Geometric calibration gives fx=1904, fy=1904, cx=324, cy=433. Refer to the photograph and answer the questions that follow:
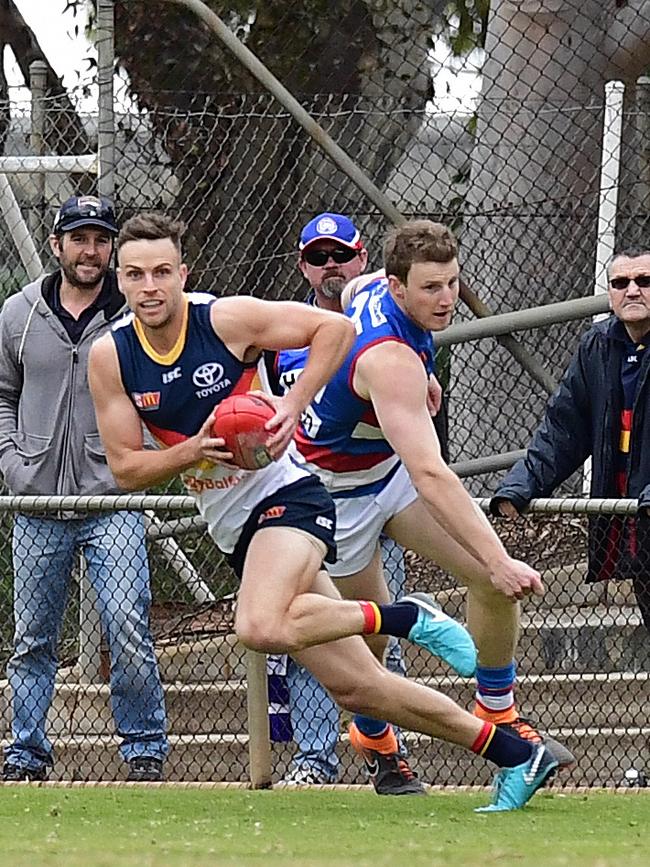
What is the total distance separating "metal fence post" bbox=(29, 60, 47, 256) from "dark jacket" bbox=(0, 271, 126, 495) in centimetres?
119

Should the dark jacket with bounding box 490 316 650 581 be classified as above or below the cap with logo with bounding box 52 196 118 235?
below

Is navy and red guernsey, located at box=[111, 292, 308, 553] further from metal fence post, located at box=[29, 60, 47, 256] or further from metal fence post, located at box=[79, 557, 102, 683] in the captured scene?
metal fence post, located at box=[29, 60, 47, 256]

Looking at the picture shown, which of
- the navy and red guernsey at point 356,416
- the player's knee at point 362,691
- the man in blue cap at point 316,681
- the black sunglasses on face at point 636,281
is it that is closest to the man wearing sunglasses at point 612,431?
the black sunglasses on face at point 636,281

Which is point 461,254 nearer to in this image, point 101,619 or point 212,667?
point 212,667

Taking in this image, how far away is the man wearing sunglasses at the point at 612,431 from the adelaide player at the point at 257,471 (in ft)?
4.15

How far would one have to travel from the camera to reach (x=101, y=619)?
26.2 ft

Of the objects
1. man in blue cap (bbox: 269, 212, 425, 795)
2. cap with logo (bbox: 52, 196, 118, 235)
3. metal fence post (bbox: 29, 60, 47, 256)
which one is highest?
metal fence post (bbox: 29, 60, 47, 256)

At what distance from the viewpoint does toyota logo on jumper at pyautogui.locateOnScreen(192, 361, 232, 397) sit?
6.38 metres

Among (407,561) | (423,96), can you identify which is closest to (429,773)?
(407,561)

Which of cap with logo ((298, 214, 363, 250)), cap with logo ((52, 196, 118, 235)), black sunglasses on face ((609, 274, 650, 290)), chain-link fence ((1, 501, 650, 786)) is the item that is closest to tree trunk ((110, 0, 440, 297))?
cap with logo ((52, 196, 118, 235))

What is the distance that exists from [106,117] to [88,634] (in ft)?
7.76

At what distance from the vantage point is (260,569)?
627cm

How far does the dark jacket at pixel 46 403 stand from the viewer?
26.1 feet

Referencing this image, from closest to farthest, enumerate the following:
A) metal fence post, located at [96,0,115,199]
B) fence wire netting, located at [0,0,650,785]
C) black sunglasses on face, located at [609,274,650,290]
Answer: black sunglasses on face, located at [609,274,650,290] < metal fence post, located at [96,0,115,199] < fence wire netting, located at [0,0,650,785]
